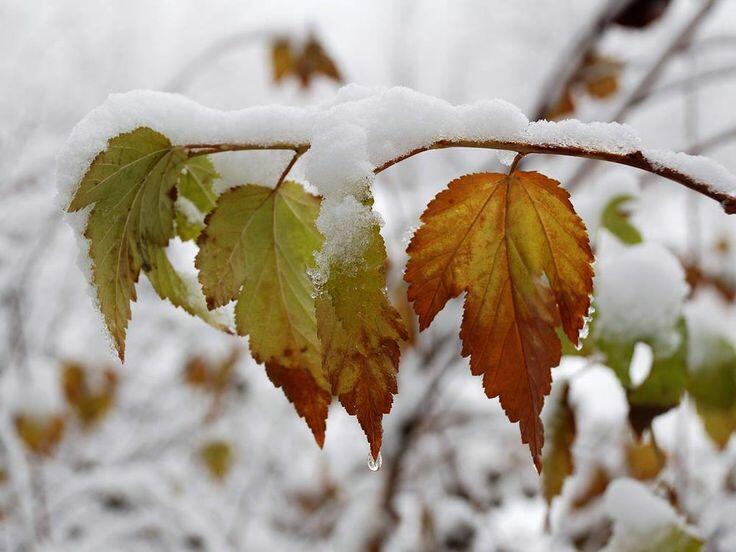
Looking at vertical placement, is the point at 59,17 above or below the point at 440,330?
above

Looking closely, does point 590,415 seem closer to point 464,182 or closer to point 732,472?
point 732,472

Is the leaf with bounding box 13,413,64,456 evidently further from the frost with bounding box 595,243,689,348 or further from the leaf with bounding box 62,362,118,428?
the frost with bounding box 595,243,689,348

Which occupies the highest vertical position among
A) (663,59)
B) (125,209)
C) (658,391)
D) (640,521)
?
(663,59)

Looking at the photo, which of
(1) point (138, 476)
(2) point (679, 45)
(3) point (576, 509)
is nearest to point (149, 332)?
(1) point (138, 476)

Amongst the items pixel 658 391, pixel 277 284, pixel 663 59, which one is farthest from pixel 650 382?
pixel 663 59

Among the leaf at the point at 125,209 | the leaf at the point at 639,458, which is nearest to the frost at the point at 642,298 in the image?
the leaf at the point at 125,209

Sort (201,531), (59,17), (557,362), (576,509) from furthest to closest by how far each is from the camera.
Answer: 1. (59,17)
2. (576,509)
3. (201,531)
4. (557,362)

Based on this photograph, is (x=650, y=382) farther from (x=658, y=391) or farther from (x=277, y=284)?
(x=277, y=284)
